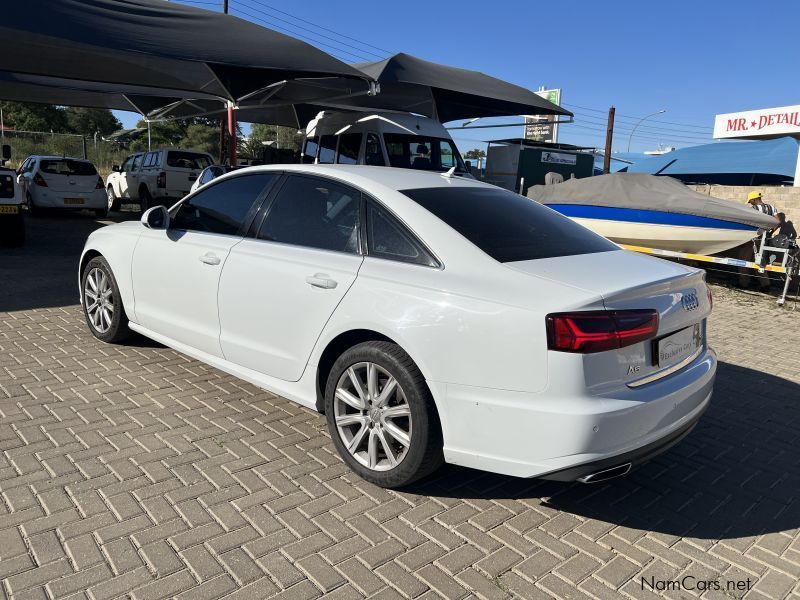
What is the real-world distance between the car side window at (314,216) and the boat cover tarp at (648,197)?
27.5 ft

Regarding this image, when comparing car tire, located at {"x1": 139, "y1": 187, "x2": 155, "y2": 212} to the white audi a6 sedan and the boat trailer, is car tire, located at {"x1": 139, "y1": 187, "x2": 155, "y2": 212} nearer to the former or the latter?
the boat trailer

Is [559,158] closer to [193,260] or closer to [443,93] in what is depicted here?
[443,93]

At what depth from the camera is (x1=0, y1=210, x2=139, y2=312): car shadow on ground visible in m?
7.01

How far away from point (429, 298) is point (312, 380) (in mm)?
958

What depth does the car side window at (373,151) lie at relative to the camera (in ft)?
40.5

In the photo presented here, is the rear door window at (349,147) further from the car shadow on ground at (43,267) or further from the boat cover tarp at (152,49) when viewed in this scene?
the car shadow on ground at (43,267)

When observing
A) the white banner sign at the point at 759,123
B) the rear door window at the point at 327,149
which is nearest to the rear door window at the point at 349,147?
the rear door window at the point at 327,149

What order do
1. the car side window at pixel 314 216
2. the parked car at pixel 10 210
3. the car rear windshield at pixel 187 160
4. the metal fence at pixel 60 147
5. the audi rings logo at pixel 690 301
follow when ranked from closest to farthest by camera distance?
the audi rings logo at pixel 690 301 → the car side window at pixel 314 216 → the parked car at pixel 10 210 → the car rear windshield at pixel 187 160 → the metal fence at pixel 60 147

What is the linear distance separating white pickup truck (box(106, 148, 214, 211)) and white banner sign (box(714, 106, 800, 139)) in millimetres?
24386

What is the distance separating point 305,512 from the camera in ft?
9.66

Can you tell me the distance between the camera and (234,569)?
8.22 feet

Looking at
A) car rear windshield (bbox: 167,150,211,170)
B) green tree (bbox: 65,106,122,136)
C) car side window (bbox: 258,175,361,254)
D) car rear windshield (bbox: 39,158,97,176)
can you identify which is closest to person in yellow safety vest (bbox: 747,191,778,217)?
car side window (bbox: 258,175,361,254)

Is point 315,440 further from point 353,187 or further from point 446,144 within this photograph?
point 446,144

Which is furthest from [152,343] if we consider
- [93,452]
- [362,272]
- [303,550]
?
[303,550]
